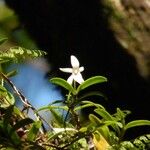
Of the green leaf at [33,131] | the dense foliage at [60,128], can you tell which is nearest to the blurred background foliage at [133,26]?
the dense foliage at [60,128]

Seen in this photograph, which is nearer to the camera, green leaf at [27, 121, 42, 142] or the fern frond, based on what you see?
green leaf at [27, 121, 42, 142]

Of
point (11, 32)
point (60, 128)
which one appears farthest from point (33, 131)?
point (11, 32)

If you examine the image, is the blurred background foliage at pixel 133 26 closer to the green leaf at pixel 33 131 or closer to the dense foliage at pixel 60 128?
the dense foliage at pixel 60 128

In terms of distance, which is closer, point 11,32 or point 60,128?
point 60,128

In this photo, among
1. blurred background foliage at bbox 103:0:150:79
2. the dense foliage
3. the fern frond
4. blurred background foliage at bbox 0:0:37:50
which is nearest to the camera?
the dense foliage

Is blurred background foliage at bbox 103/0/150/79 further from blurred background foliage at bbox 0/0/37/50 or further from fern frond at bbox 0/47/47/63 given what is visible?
blurred background foliage at bbox 0/0/37/50

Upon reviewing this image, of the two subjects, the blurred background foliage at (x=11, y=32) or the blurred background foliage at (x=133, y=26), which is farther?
the blurred background foliage at (x=11, y=32)

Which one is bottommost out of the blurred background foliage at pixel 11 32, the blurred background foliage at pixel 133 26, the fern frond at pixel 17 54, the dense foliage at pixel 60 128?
the dense foliage at pixel 60 128

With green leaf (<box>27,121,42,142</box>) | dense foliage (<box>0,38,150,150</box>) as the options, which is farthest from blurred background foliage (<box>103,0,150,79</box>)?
green leaf (<box>27,121,42,142</box>)

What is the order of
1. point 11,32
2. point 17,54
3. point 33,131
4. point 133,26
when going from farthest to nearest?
1. point 11,32
2. point 133,26
3. point 17,54
4. point 33,131

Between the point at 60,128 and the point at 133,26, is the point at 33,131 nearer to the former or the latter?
the point at 60,128

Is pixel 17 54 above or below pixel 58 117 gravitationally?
above

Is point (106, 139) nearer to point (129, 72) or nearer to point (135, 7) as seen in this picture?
point (129, 72)
